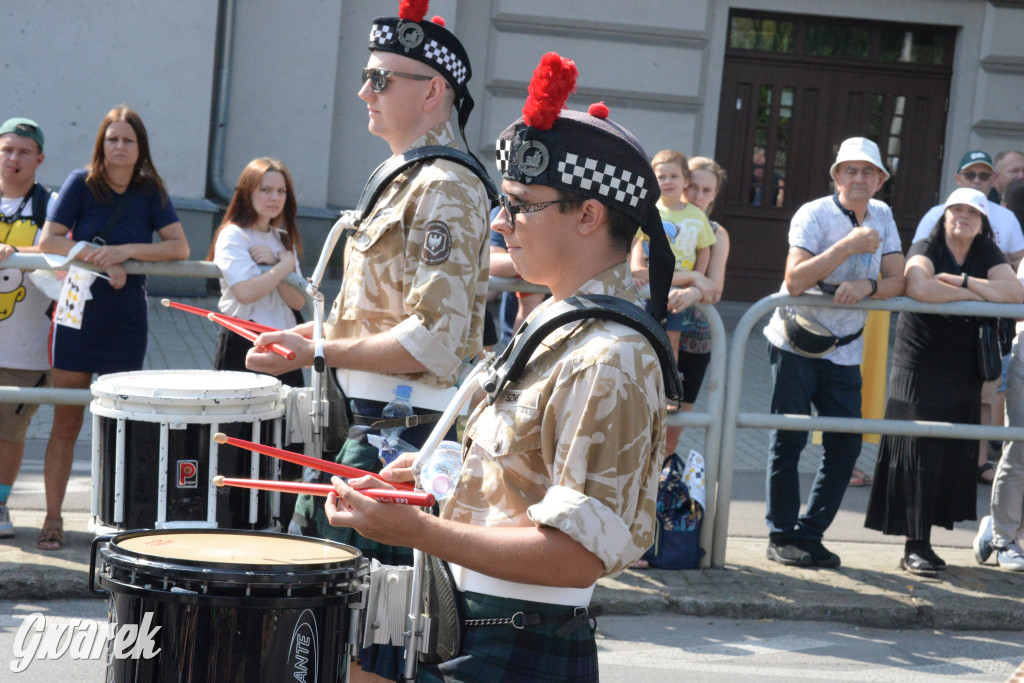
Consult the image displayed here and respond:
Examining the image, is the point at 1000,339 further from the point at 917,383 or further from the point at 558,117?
the point at 558,117

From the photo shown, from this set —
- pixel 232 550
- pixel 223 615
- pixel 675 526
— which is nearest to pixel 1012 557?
pixel 675 526

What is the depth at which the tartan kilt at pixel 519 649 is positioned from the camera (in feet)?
7.27

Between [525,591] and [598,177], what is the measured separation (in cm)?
78

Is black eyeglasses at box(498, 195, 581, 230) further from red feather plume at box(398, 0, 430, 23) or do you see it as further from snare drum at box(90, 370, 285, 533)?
snare drum at box(90, 370, 285, 533)

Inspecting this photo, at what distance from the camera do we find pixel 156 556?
7.38ft

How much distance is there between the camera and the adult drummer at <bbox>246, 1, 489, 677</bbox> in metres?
Answer: 3.22

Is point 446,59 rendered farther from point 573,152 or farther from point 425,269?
point 573,152

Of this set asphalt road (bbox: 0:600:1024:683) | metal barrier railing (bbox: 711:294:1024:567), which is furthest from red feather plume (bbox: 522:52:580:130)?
Answer: metal barrier railing (bbox: 711:294:1024:567)

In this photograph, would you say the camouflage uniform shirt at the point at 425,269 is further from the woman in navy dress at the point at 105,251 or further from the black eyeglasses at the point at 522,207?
the woman in navy dress at the point at 105,251

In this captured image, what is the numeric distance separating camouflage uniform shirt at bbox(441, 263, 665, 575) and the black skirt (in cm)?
398

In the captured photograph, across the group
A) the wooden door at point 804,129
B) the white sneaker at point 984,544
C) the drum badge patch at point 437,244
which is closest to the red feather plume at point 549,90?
the drum badge patch at point 437,244

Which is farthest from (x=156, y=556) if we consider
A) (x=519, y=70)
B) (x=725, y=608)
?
(x=519, y=70)

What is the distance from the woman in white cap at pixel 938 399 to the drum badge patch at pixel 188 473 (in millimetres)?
3572

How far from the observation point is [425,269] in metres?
3.21
